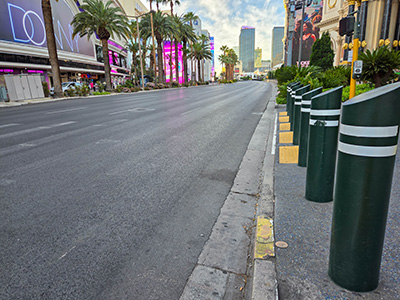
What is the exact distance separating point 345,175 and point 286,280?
2.85 ft

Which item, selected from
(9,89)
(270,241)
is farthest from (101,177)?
(9,89)

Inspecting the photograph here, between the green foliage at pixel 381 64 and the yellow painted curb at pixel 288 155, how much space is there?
8.82 metres

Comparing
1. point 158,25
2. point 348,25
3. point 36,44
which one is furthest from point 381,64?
point 158,25

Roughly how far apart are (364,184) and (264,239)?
1151mm

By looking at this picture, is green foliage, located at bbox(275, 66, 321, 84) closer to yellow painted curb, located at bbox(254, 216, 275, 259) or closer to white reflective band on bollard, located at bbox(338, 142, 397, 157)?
yellow painted curb, located at bbox(254, 216, 275, 259)

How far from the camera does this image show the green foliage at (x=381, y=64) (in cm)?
1180

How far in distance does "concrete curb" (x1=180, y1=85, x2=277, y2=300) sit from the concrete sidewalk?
0.40 feet

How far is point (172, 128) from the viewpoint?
8.95 metres

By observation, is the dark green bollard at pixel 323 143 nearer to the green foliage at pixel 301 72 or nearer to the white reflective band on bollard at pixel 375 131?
the white reflective band on bollard at pixel 375 131

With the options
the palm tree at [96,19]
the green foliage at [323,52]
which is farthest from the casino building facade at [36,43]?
the green foliage at [323,52]

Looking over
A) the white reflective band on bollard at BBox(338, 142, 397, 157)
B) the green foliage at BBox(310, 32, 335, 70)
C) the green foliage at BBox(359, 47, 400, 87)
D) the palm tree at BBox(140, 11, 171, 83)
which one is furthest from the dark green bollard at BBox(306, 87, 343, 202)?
the palm tree at BBox(140, 11, 171, 83)

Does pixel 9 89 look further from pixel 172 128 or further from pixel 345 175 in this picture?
pixel 345 175

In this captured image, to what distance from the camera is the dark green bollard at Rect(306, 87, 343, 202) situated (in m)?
3.15

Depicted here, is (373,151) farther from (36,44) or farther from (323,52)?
(36,44)
